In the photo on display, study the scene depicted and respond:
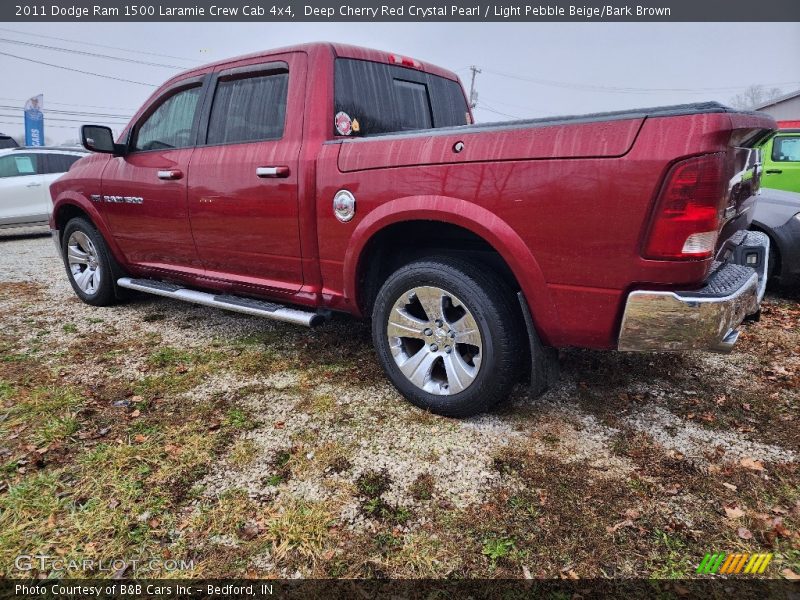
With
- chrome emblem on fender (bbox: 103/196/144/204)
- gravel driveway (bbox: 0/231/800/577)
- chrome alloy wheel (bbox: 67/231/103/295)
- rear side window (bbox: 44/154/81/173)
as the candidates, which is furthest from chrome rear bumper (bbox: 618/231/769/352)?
rear side window (bbox: 44/154/81/173)

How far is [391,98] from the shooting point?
3.33m

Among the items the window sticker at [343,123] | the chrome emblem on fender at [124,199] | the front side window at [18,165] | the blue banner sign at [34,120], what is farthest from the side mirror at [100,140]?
the blue banner sign at [34,120]

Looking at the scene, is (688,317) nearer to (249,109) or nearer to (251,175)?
(251,175)

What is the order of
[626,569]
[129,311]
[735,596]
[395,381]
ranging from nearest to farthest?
[735,596], [626,569], [395,381], [129,311]

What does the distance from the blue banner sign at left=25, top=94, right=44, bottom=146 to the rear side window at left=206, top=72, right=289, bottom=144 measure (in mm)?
26354

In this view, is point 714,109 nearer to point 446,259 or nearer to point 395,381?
point 446,259

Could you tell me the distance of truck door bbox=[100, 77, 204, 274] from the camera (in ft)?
11.9

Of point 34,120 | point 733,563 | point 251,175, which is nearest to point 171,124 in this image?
point 251,175

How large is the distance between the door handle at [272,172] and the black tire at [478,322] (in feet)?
3.09

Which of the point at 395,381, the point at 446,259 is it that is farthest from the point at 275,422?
the point at 446,259

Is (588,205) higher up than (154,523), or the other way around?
(588,205)

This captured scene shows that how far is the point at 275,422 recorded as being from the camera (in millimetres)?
2701

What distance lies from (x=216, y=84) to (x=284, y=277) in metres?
1.50

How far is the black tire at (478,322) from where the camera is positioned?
8.00ft
